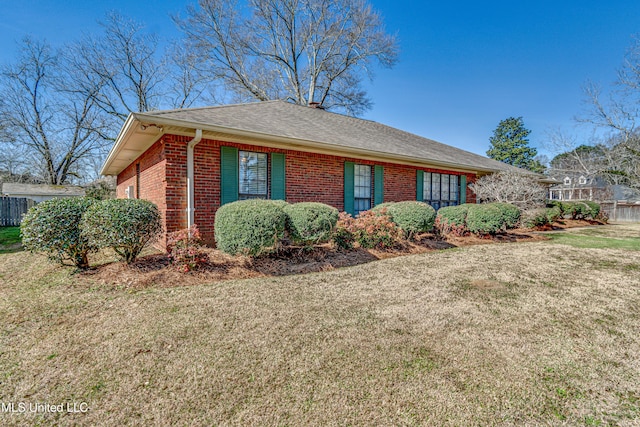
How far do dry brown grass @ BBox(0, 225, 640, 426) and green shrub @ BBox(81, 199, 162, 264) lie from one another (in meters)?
0.74

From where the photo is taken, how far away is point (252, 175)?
7441mm

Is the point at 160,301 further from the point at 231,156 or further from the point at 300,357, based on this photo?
the point at 231,156

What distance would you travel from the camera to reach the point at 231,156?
6914 millimetres

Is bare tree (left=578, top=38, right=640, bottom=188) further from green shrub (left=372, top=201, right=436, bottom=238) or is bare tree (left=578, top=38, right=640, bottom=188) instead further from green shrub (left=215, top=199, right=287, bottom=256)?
green shrub (left=215, top=199, right=287, bottom=256)

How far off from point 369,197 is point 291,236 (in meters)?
4.80

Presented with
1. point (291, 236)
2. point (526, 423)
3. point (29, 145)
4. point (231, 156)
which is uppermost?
point (29, 145)

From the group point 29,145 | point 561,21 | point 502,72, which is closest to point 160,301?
point 561,21

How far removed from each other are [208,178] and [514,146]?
4426cm

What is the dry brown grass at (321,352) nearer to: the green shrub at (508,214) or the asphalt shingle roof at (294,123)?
the asphalt shingle roof at (294,123)

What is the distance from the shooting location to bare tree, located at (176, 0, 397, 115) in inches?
739

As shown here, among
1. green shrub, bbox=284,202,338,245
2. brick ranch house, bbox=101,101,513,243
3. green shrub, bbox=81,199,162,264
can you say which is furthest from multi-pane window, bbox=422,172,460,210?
green shrub, bbox=81,199,162,264

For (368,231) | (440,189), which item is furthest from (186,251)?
(440,189)

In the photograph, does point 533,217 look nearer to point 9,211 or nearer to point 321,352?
point 321,352

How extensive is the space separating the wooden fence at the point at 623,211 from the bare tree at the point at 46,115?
41124 millimetres
